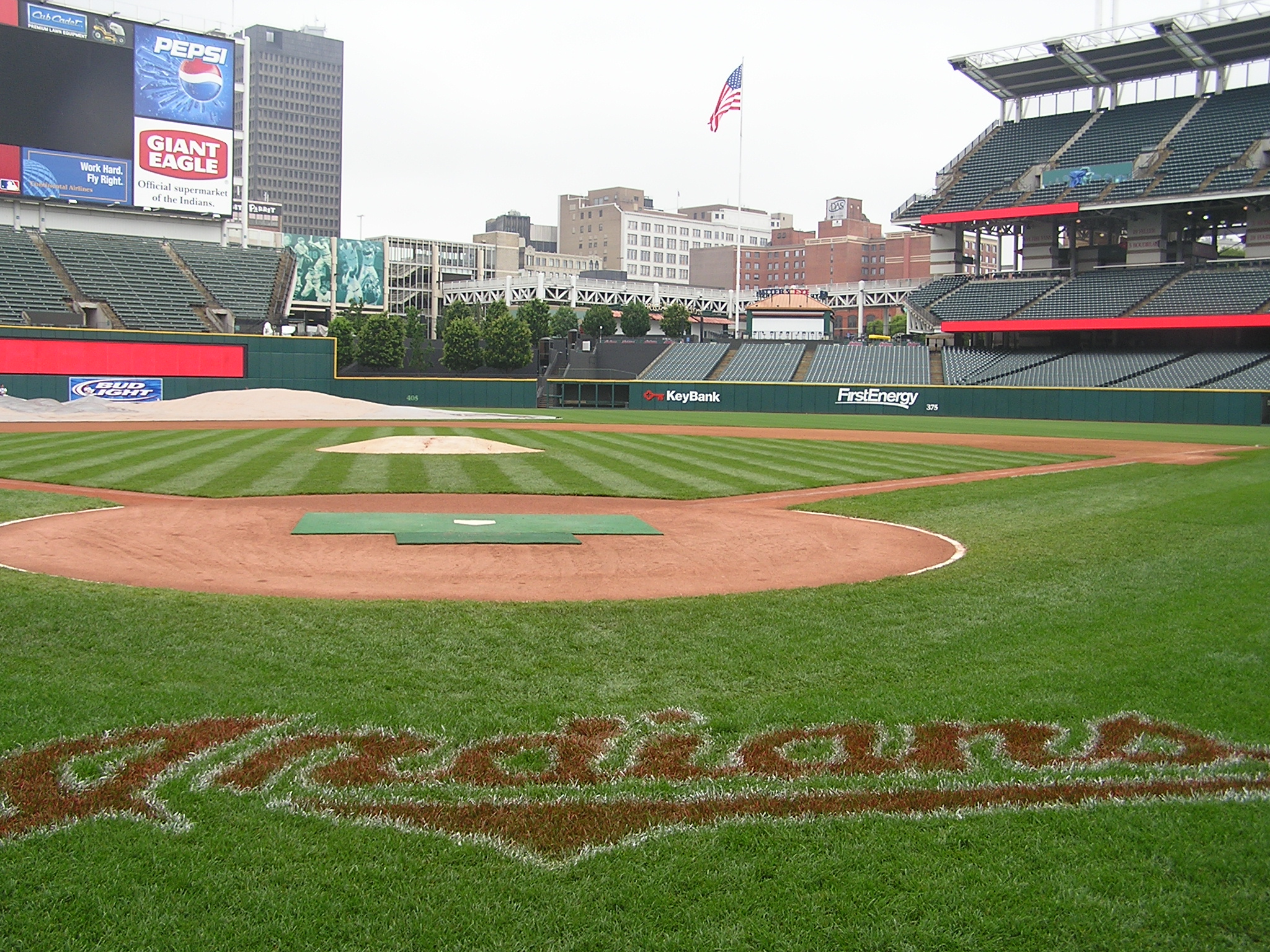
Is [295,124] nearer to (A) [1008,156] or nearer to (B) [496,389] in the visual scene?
(B) [496,389]

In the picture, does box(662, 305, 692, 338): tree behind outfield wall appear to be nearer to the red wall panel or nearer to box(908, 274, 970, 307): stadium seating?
box(908, 274, 970, 307): stadium seating

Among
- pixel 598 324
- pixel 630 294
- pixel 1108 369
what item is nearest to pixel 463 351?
pixel 598 324

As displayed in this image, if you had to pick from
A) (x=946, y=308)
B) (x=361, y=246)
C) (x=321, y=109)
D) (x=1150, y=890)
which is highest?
(x=321, y=109)

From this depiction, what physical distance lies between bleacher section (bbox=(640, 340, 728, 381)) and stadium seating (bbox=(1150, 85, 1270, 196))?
25915mm

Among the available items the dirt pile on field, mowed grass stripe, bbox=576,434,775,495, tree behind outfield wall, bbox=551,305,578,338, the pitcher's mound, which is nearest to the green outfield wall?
the dirt pile on field

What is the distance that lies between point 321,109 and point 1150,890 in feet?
631

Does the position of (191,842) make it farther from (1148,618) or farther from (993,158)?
(993,158)

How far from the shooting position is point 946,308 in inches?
2387

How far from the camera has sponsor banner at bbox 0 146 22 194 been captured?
158ft

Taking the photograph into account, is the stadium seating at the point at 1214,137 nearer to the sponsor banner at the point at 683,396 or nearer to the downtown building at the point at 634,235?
the sponsor banner at the point at 683,396

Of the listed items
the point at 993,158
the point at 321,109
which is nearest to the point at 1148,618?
the point at 993,158

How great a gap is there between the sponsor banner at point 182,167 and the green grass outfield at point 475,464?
85.5 feet

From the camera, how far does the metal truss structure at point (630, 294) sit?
99.1 m

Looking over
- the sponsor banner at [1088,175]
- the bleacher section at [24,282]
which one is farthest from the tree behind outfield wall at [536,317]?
the sponsor banner at [1088,175]
